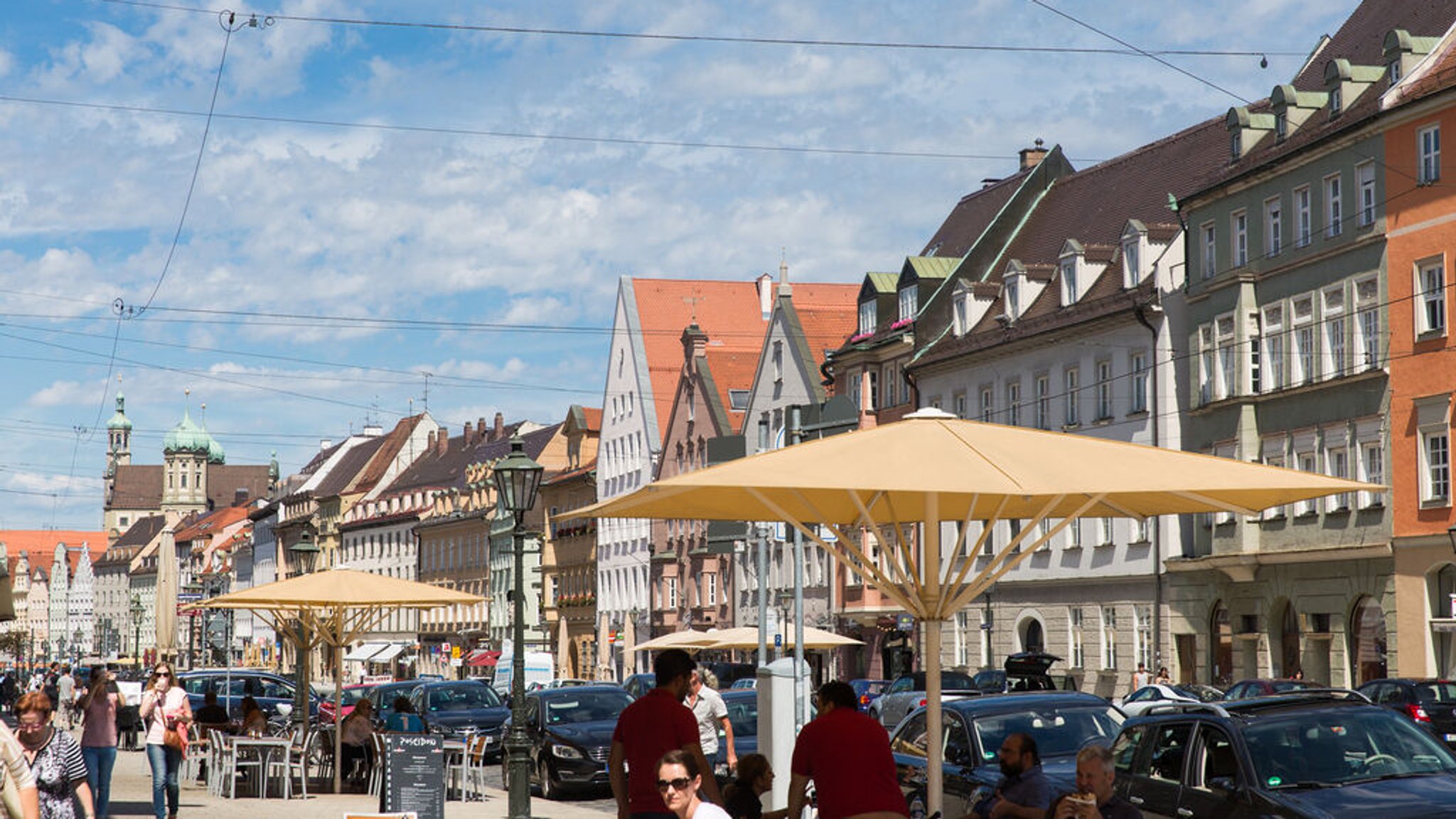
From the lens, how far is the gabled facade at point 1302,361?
148 feet

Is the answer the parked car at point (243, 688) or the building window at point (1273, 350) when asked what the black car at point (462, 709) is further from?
the building window at point (1273, 350)

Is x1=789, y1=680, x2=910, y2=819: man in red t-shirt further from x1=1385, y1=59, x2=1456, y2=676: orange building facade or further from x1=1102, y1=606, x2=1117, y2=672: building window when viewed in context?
x1=1102, y1=606, x2=1117, y2=672: building window

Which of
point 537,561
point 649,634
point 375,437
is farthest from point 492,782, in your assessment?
point 375,437

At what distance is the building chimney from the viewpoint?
7362 cm

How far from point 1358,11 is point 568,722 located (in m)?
30.3

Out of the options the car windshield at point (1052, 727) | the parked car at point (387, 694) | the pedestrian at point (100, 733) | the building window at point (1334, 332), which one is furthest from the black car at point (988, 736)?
the building window at point (1334, 332)

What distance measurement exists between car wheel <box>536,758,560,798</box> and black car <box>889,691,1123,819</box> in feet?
43.0

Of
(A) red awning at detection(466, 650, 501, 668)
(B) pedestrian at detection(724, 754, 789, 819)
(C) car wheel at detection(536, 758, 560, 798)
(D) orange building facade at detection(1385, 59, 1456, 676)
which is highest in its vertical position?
(D) orange building facade at detection(1385, 59, 1456, 676)

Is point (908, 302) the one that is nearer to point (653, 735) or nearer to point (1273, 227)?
point (1273, 227)

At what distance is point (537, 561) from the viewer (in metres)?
116

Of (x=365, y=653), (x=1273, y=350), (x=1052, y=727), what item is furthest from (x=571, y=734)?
(x=365, y=653)

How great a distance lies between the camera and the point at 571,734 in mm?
31125

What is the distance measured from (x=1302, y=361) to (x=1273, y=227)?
A: 11.0 feet

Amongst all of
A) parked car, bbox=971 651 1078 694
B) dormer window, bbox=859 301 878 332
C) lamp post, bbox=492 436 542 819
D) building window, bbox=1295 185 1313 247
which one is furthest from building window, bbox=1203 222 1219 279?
lamp post, bbox=492 436 542 819
